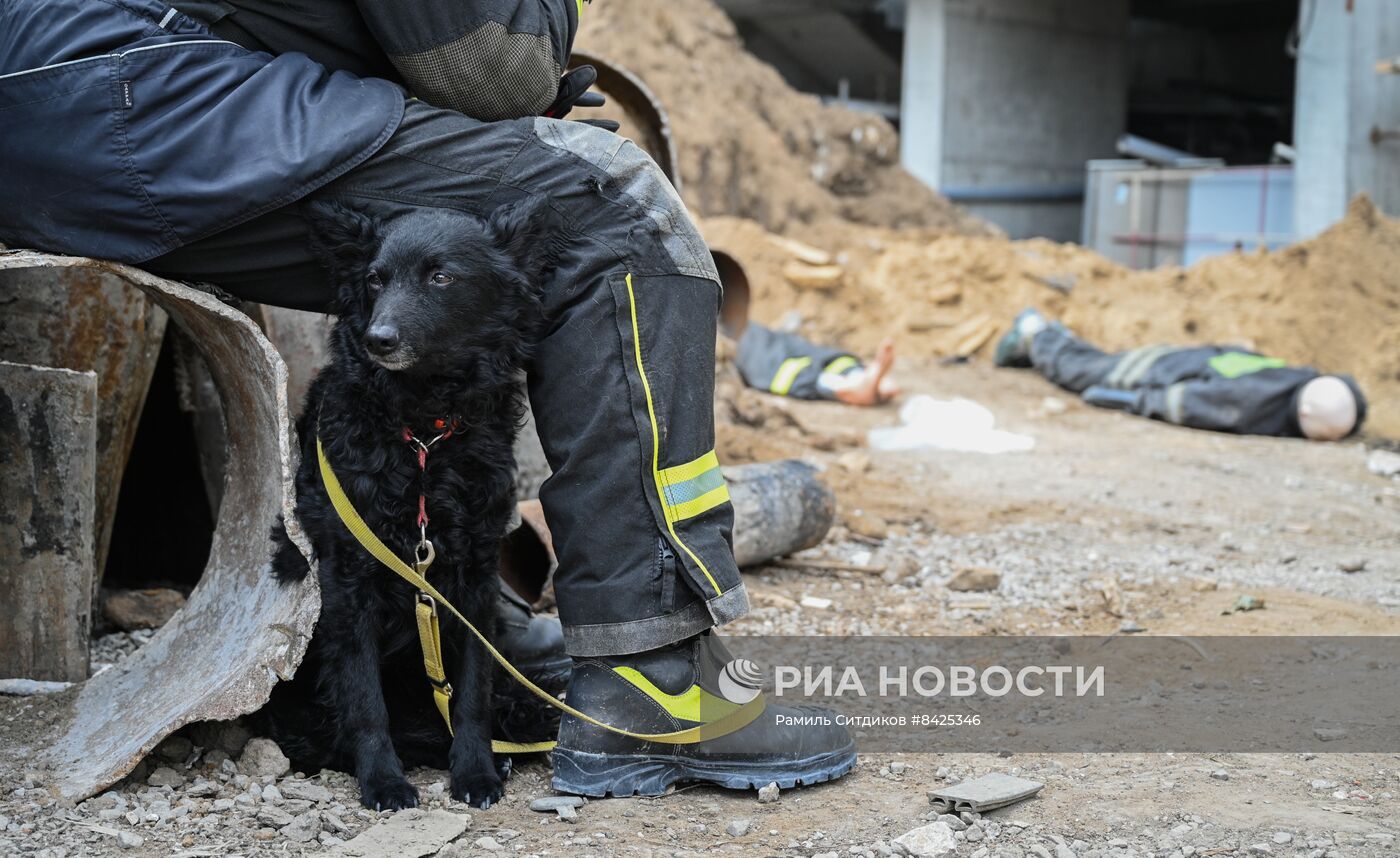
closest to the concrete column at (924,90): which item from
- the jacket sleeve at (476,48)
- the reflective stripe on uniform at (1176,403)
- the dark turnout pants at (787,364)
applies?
the dark turnout pants at (787,364)

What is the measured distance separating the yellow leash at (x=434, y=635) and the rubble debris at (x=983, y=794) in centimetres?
38

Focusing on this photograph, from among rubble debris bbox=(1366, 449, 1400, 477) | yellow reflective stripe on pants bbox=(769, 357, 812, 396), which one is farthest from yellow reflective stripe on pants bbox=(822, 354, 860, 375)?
rubble debris bbox=(1366, 449, 1400, 477)

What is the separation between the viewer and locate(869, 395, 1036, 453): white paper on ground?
20.4ft

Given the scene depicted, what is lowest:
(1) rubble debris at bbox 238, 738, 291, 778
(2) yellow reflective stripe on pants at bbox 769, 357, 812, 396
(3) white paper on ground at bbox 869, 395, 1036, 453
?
(1) rubble debris at bbox 238, 738, 291, 778

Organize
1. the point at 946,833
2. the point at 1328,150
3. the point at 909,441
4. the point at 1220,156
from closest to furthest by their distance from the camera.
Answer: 1. the point at 946,833
2. the point at 909,441
3. the point at 1328,150
4. the point at 1220,156

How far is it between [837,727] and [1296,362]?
24.5 feet

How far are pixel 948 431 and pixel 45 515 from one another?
15.3 ft

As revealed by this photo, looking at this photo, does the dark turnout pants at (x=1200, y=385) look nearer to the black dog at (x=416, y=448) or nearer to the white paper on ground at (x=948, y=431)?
the white paper on ground at (x=948, y=431)

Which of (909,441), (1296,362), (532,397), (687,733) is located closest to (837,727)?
(687,733)

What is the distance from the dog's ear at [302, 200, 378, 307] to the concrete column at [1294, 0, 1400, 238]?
10.2m

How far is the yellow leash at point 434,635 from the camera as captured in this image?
2.20m

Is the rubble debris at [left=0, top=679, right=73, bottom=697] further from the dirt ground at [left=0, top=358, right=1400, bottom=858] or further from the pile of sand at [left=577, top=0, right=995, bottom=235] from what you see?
the pile of sand at [left=577, top=0, right=995, bottom=235]

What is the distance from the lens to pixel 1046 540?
4.40m

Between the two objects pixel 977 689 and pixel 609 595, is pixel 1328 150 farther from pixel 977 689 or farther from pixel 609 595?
pixel 609 595
